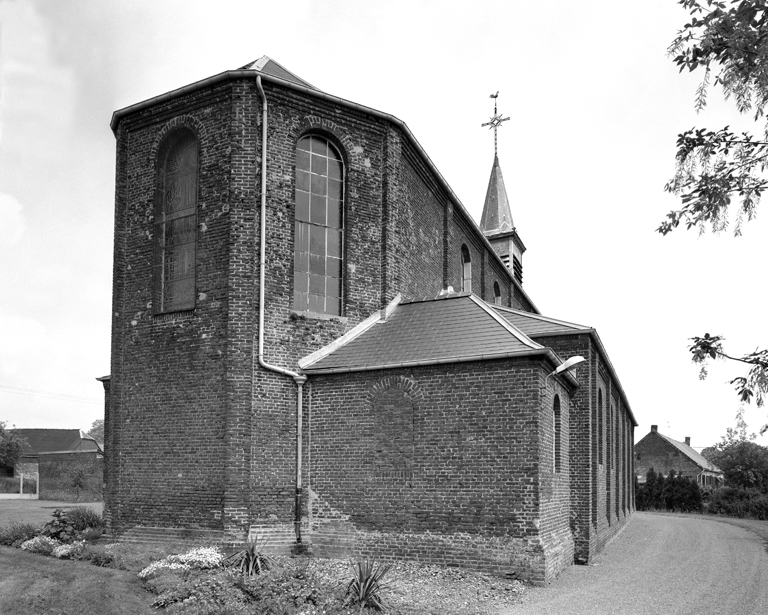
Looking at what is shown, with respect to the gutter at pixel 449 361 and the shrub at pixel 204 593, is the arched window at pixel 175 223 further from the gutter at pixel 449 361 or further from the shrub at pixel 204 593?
the shrub at pixel 204 593

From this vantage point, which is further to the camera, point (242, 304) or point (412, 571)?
point (242, 304)

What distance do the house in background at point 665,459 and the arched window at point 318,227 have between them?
5195 cm

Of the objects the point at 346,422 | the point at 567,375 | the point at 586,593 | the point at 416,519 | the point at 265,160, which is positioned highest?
the point at 265,160

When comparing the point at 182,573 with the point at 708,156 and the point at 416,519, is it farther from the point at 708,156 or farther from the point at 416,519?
the point at 708,156

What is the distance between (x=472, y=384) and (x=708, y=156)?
818 cm

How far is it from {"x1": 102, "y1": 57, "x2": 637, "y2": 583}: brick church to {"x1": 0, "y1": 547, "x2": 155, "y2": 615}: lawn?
8.52 feet

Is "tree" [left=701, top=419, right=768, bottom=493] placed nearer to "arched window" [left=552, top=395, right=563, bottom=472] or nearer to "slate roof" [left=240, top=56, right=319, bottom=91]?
"arched window" [left=552, top=395, right=563, bottom=472]

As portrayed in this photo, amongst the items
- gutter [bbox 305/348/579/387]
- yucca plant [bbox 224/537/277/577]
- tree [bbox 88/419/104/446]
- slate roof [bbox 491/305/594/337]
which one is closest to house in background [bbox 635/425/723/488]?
slate roof [bbox 491/305/594/337]

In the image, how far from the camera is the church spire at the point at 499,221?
38.6 metres

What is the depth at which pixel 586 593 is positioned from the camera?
11.5 metres

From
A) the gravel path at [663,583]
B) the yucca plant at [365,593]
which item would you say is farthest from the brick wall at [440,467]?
the yucca plant at [365,593]

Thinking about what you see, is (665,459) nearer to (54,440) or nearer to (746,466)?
(746,466)

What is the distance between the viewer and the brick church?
42.1 feet

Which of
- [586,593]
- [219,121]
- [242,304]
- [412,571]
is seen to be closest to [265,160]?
[219,121]
